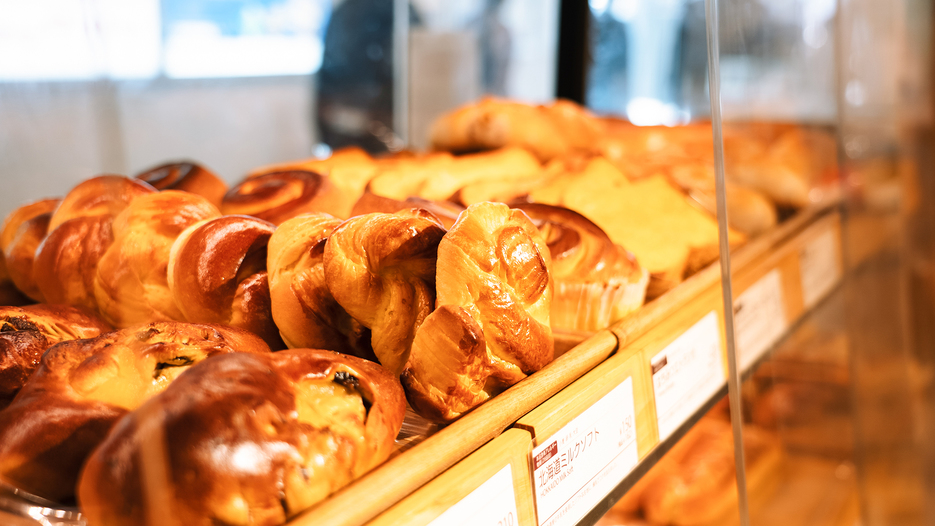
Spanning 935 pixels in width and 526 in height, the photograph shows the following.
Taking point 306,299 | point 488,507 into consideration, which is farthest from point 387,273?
point 488,507

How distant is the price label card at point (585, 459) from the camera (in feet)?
1.69

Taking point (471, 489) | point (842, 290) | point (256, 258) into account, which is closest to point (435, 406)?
point (471, 489)

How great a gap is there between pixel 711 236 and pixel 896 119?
21.6 inches

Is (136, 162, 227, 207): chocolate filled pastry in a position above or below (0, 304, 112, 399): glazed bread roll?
above

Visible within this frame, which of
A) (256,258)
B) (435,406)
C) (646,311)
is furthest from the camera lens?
(646,311)

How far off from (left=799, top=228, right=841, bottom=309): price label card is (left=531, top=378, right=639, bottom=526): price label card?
1.94ft

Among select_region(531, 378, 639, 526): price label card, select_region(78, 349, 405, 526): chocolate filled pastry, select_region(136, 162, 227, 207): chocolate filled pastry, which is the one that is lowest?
select_region(531, 378, 639, 526): price label card

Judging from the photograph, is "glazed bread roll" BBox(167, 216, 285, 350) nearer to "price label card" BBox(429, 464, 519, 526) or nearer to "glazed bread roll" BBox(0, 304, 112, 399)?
"glazed bread roll" BBox(0, 304, 112, 399)

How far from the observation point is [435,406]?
49cm

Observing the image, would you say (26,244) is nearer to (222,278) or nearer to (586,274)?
(222,278)

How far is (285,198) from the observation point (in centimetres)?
76

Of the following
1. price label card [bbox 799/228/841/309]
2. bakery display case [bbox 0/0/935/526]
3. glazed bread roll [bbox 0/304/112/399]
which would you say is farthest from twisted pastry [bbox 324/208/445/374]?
price label card [bbox 799/228/841/309]

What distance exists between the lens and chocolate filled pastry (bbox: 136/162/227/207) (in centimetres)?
82

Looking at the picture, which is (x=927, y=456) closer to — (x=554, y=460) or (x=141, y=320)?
(x=554, y=460)
